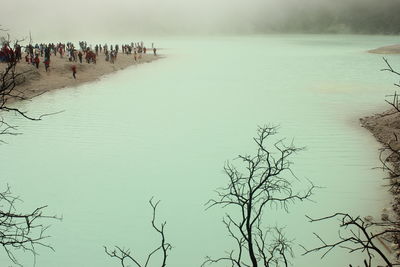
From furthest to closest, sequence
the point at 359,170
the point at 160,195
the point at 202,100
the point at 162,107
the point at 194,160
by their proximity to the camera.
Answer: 1. the point at 202,100
2. the point at 162,107
3. the point at 194,160
4. the point at 359,170
5. the point at 160,195

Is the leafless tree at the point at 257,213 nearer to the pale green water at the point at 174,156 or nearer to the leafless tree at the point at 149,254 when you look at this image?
the pale green water at the point at 174,156

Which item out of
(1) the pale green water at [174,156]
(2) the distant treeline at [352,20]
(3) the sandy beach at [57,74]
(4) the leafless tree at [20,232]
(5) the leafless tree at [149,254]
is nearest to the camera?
(5) the leafless tree at [149,254]

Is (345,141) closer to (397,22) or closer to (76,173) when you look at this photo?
(76,173)

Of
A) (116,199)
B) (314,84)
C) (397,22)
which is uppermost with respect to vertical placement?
(397,22)

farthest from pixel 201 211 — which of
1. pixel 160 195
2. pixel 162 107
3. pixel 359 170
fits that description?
pixel 162 107

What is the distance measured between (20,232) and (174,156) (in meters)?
7.80

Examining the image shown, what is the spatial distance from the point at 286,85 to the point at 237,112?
10.8 meters

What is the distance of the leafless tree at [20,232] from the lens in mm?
4539

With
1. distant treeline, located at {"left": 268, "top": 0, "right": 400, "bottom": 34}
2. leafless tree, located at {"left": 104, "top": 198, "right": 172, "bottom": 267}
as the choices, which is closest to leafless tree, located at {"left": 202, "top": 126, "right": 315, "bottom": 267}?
leafless tree, located at {"left": 104, "top": 198, "right": 172, "bottom": 267}

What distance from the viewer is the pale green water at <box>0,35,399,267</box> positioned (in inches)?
435

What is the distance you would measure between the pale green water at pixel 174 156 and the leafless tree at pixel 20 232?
0.59m

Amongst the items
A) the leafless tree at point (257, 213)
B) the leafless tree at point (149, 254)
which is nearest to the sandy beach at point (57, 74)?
the leafless tree at point (149, 254)

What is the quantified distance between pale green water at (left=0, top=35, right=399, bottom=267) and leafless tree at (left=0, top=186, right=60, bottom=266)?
59 cm

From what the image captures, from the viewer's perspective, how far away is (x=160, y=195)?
13414 mm
